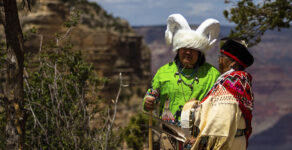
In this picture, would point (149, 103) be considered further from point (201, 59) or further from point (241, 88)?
point (241, 88)

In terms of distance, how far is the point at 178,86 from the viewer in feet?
13.8

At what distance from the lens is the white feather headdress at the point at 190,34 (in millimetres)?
4160

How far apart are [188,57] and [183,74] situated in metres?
0.15

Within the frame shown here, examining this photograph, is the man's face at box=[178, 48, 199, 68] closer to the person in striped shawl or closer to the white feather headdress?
the white feather headdress

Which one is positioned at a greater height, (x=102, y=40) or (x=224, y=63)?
(x=224, y=63)

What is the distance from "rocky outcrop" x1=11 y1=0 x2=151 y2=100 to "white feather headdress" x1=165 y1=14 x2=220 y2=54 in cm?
2801

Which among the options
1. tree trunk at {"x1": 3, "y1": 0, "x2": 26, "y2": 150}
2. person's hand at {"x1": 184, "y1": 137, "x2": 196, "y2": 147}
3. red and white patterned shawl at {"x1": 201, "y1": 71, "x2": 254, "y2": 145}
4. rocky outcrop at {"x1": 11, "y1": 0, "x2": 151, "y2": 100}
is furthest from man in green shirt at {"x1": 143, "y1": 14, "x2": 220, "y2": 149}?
rocky outcrop at {"x1": 11, "y1": 0, "x2": 151, "y2": 100}

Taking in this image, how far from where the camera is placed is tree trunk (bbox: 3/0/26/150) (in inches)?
212

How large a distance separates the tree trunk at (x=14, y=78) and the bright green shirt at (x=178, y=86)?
6.27ft

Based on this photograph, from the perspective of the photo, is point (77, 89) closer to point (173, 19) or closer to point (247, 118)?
point (173, 19)

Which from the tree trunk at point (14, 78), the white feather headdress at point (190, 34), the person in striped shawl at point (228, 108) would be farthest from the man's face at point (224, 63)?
the tree trunk at point (14, 78)

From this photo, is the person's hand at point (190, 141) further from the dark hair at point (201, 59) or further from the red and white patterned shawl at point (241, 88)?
the dark hair at point (201, 59)

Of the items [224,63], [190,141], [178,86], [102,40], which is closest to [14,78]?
[178,86]

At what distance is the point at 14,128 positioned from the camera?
5738 mm
